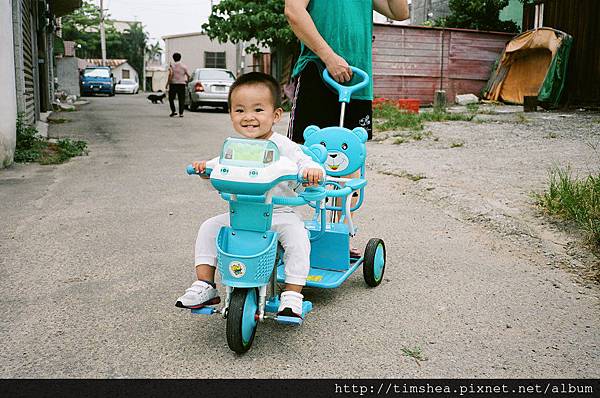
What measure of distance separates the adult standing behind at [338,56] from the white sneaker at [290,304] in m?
1.25

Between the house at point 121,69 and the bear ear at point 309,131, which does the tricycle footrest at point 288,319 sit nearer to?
the bear ear at point 309,131

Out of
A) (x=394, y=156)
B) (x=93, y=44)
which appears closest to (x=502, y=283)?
(x=394, y=156)

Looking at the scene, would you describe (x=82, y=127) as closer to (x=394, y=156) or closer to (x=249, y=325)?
(x=394, y=156)

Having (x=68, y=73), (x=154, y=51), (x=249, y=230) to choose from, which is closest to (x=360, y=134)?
(x=249, y=230)

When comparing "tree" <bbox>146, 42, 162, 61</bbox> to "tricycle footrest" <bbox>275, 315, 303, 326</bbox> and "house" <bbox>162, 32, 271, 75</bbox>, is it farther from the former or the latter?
"tricycle footrest" <bbox>275, 315, 303, 326</bbox>

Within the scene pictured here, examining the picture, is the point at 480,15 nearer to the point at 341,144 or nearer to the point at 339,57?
the point at 339,57

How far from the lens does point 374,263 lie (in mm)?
3229

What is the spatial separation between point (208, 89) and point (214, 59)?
26.5 metres

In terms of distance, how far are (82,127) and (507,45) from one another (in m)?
11.1

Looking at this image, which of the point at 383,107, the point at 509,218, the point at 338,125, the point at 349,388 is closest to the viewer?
the point at 349,388

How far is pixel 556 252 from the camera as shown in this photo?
3709mm

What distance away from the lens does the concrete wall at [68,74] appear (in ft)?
89.2

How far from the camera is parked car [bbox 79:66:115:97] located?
32562 millimetres

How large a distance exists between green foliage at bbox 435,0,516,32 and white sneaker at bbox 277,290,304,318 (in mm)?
19081
